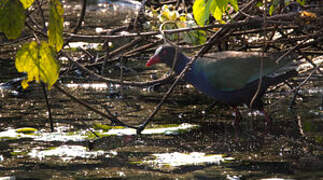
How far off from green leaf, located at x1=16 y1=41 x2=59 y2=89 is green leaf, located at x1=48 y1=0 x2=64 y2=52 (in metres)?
0.04

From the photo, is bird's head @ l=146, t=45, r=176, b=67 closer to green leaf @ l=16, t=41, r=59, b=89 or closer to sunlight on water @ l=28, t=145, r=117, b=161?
sunlight on water @ l=28, t=145, r=117, b=161

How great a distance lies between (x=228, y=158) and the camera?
4.16 metres

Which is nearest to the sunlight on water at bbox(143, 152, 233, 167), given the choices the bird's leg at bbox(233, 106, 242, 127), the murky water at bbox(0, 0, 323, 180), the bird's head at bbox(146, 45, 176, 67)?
the murky water at bbox(0, 0, 323, 180)

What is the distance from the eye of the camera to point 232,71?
205 inches

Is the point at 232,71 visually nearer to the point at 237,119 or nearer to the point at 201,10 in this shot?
the point at 237,119

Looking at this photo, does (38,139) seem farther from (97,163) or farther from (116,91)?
(116,91)

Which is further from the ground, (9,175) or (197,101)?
(197,101)

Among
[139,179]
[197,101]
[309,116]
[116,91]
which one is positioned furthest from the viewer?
[116,91]

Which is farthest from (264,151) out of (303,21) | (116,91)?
(116,91)

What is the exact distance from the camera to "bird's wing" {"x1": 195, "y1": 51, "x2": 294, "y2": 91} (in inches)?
204

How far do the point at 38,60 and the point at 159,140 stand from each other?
8.55 feet

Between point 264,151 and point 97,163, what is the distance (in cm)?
127

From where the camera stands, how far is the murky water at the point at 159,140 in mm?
3898

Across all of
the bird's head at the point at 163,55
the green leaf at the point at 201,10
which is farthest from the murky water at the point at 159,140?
the green leaf at the point at 201,10
